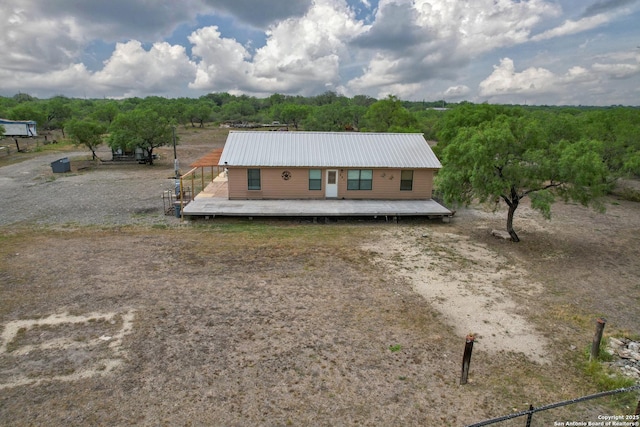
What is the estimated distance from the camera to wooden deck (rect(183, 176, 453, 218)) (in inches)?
659

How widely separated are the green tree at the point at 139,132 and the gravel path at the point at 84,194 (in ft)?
6.26

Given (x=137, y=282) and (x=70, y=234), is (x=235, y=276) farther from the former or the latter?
(x=70, y=234)

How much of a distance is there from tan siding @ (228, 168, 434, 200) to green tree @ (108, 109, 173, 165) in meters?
16.0

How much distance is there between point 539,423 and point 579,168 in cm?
948

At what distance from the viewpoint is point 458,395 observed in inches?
262

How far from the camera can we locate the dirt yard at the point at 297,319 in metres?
6.41

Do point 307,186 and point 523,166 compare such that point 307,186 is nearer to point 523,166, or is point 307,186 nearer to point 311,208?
point 311,208

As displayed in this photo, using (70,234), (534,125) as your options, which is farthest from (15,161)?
(534,125)

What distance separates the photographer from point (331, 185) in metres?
19.1

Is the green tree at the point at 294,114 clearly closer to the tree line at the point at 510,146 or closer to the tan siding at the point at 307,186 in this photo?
the tree line at the point at 510,146

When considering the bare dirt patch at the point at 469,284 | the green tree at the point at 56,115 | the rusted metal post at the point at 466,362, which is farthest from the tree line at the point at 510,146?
the green tree at the point at 56,115

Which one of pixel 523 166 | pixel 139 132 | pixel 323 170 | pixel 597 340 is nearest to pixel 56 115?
pixel 139 132

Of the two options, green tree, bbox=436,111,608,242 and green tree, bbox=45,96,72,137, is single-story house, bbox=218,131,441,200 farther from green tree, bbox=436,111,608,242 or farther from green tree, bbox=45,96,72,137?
green tree, bbox=45,96,72,137

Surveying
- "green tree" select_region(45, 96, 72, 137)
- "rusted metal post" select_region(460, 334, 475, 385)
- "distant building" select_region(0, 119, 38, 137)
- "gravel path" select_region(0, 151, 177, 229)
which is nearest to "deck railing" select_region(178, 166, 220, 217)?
"gravel path" select_region(0, 151, 177, 229)
